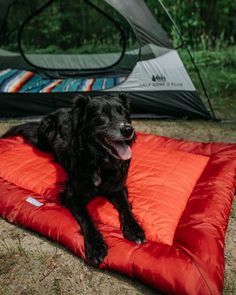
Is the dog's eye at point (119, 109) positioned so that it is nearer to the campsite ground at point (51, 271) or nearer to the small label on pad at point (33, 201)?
the small label on pad at point (33, 201)

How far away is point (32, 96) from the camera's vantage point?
4.67m

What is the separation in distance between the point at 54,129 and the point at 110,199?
1142 mm

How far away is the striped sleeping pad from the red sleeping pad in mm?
1162

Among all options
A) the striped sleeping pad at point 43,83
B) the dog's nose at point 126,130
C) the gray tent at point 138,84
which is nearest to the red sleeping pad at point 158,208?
the dog's nose at point 126,130

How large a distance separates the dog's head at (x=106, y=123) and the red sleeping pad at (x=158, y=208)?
0.48 m

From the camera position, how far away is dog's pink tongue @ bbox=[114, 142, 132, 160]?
8.04 ft

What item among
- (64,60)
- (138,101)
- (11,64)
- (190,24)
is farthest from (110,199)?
(190,24)

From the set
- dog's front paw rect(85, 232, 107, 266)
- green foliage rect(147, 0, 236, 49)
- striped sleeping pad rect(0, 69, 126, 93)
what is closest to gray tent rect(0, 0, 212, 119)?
striped sleeping pad rect(0, 69, 126, 93)

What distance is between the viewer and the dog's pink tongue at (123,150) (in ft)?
8.04

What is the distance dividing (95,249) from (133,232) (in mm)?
280

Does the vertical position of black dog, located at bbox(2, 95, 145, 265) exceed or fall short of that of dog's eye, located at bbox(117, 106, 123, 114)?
it falls short

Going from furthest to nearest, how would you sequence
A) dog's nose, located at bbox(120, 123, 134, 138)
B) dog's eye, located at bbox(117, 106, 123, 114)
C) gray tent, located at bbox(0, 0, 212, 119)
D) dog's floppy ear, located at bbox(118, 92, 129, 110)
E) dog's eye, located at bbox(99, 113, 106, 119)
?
1. gray tent, located at bbox(0, 0, 212, 119)
2. dog's floppy ear, located at bbox(118, 92, 129, 110)
3. dog's eye, located at bbox(117, 106, 123, 114)
4. dog's eye, located at bbox(99, 113, 106, 119)
5. dog's nose, located at bbox(120, 123, 134, 138)

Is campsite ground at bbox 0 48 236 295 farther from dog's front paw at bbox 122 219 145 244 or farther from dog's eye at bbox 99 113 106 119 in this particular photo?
dog's eye at bbox 99 113 106 119

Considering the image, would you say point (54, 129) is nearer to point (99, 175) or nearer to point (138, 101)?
point (99, 175)
